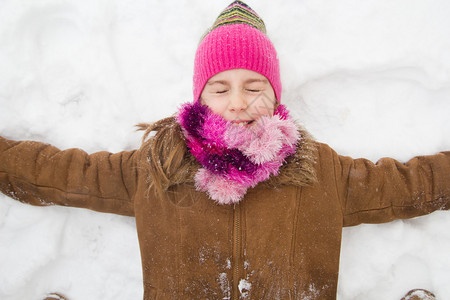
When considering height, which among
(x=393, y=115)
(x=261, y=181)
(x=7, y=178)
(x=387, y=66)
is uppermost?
(x=387, y=66)

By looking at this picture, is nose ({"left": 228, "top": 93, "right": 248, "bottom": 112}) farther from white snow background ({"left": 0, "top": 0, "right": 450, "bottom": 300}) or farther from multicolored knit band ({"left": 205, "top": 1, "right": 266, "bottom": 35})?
white snow background ({"left": 0, "top": 0, "right": 450, "bottom": 300})

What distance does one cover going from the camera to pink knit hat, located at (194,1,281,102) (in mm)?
1653

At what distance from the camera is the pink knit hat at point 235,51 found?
5.42 feet

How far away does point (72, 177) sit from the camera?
1.83 m

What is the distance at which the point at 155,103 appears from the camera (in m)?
2.26

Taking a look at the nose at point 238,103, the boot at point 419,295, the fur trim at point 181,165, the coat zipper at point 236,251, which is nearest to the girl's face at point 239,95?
the nose at point 238,103

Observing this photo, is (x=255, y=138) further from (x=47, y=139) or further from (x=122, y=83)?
(x=47, y=139)

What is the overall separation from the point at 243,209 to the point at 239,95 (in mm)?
613

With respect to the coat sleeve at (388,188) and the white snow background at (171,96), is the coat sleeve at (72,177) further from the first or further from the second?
the coat sleeve at (388,188)

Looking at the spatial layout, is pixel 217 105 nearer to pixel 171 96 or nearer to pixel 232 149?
pixel 232 149

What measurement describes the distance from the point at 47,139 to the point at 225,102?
4.66ft

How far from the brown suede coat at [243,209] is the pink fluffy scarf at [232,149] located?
0.36 feet

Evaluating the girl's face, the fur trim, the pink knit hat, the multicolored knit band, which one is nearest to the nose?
the girl's face

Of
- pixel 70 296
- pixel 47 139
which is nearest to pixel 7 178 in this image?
pixel 47 139
